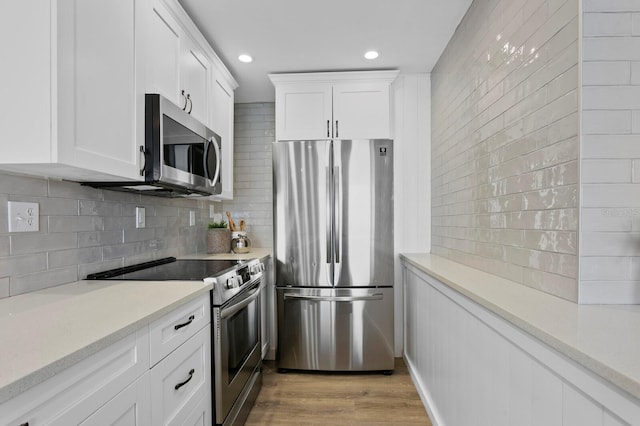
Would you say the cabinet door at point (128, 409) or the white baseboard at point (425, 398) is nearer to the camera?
the cabinet door at point (128, 409)

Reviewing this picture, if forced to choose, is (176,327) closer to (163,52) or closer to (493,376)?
(493,376)

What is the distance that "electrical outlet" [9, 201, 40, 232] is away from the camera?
4.11 ft

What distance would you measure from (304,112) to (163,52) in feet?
4.09

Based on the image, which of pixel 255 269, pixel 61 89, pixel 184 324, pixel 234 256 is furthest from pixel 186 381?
pixel 234 256

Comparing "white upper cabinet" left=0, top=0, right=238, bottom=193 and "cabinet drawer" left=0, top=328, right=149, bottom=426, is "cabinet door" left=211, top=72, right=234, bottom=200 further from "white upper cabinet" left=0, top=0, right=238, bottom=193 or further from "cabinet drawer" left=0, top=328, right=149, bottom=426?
"cabinet drawer" left=0, top=328, right=149, bottom=426

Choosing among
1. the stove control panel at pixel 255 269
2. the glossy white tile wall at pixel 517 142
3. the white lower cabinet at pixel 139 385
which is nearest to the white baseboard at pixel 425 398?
the glossy white tile wall at pixel 517 142

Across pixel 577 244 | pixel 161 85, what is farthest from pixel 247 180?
pixel 577 244

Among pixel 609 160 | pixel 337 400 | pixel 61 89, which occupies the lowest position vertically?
Result: pixel 337 400

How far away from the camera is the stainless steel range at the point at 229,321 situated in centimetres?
166

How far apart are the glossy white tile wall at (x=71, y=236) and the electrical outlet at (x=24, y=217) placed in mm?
20

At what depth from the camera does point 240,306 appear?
1.98m

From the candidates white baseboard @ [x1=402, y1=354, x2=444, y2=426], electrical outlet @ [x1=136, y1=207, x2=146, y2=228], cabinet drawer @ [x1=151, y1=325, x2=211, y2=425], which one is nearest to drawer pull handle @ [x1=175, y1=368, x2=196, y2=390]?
cabinet drawer @ [x1=151, y1=325, x2=211, y2=425]

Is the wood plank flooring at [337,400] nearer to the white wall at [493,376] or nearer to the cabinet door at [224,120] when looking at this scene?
the white wall at [493,376]

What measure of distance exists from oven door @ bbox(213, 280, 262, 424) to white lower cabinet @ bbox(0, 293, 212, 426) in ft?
0.16
